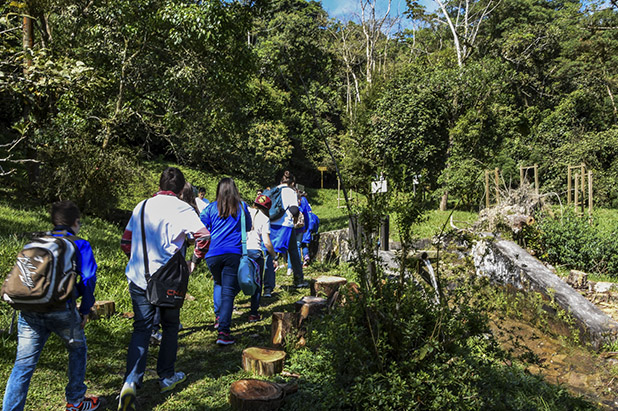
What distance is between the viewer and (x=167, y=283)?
10.5 ft

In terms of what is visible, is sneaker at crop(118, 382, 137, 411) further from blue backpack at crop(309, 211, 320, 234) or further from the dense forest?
blue backpack at crop(309, 211, 320, 234)

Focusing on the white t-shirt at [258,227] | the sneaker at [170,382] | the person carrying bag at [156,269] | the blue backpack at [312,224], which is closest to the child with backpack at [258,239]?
the white t-shirt at [258,227]

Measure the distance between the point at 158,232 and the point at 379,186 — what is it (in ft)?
5.48

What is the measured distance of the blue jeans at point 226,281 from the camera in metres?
4.44

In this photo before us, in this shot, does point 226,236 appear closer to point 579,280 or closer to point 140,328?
point 140,328

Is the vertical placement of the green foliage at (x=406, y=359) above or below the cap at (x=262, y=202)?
below

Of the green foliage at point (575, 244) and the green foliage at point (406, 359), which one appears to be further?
the green foliage at point (575, 244)

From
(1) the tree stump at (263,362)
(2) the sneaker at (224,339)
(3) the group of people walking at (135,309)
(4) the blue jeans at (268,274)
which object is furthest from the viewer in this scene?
(4) the blue jeans at (268,274)

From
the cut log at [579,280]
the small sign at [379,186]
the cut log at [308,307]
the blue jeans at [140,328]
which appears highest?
the small sign at [379,186]

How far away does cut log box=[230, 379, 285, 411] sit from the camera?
9.81ft

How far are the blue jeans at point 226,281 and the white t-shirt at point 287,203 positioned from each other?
8.64 feet

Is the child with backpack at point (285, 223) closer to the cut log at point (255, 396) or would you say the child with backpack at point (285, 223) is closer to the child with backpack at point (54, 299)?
the cut log at point (255, 396)

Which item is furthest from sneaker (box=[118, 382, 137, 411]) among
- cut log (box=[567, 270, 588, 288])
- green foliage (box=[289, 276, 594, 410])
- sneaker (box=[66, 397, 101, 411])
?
cut log (box=[567, 270, 588, 288])

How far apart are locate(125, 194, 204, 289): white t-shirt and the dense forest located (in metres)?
1.31
